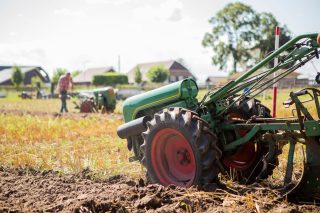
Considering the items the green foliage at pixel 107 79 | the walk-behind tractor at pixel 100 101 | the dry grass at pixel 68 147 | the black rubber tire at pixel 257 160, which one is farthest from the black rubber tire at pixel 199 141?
the green foliage at pixel 107 79

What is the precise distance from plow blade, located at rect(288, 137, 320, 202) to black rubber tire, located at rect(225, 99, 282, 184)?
56 centimetres

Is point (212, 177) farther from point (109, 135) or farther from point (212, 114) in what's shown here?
point (109, 135)

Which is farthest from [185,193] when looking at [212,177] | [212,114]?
[212,114]

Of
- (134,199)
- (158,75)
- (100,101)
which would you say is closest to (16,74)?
(158,75)

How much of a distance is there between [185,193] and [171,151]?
2.72ft

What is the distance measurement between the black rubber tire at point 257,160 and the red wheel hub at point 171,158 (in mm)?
620

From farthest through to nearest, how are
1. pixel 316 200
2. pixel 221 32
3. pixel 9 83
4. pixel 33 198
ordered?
1. pixel 9 83
2. pixel 221 32
3. pixel 33 198
4. pixel 316 200

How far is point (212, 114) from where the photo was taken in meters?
5.07

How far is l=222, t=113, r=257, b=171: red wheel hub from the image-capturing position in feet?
17.1

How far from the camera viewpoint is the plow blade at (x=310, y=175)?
4.02 metres

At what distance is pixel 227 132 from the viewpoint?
5.05 metres

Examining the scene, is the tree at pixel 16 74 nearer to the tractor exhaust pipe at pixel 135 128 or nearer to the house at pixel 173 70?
the house at pixel 173 70

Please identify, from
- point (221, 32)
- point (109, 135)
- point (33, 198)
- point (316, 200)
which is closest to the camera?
point (316, 200)

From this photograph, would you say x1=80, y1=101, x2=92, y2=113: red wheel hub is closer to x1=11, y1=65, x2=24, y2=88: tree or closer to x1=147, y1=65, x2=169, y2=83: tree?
x1=11, y1=65, x2=24, y2=88: tree
